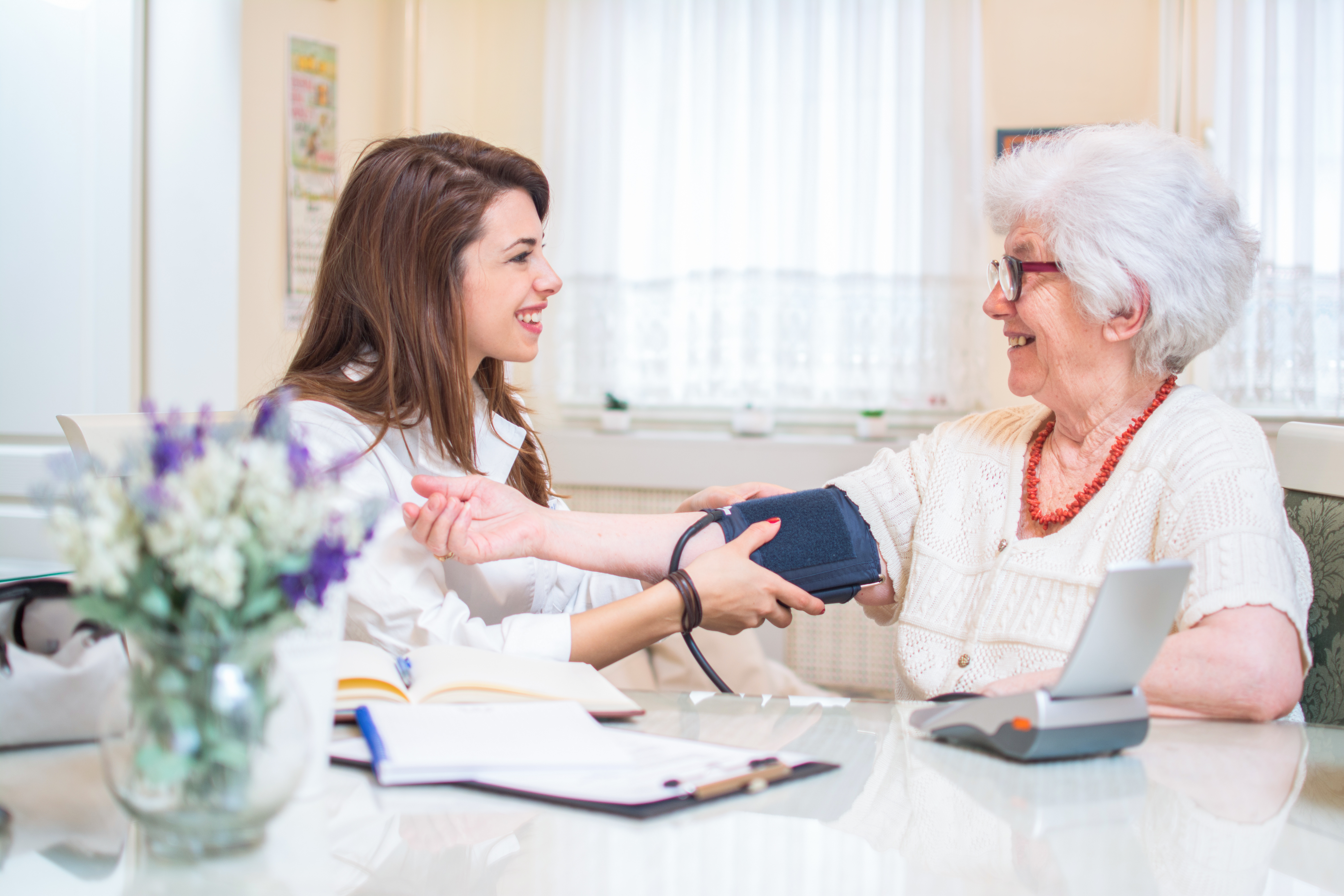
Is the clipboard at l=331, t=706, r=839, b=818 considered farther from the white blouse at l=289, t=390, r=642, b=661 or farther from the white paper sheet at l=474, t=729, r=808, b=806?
the white blouse at l=289, t=390, r=642, b=661

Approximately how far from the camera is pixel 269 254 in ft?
9.32

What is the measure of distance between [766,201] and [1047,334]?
6.36 feet

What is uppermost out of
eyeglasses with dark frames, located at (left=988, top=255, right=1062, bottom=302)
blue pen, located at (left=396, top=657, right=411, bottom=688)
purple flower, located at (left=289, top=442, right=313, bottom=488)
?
eyeglasses with dark frames, located at (left=988, top=255, right=1062, bottom=302)

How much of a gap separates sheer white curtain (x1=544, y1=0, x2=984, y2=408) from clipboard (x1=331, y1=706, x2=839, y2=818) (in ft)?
7.99

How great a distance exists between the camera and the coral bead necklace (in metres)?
1.39

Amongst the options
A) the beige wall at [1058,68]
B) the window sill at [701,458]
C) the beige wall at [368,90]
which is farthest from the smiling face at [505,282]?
the beige wall at [1058,68]

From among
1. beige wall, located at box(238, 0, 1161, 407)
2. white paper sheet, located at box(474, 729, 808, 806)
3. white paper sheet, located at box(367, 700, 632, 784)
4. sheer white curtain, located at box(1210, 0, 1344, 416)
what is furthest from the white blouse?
sheer white curtain, located at box(1210, 0, 1344, 416)

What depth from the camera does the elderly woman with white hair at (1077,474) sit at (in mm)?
1221

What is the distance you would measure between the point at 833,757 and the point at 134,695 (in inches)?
22.0

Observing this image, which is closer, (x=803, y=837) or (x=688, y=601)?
(x=803, y=837)

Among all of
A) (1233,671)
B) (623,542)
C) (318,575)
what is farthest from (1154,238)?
(318,575)

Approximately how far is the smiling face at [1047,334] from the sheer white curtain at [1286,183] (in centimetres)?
178

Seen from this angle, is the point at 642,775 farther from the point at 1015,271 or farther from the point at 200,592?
the point at 1015,271

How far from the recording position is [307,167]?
2.91 m
